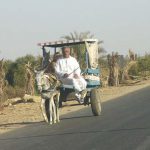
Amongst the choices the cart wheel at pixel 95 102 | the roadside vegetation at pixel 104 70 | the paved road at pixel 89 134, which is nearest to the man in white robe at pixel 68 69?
the cart wheel at pixel 95 102

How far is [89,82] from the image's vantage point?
17.2 metres

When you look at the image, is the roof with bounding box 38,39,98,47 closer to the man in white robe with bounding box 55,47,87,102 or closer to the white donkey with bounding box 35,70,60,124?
the man in white robe with bounding box 55,47,87,102

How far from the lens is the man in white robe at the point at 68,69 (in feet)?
53.4

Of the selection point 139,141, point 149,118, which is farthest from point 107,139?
point 149,118

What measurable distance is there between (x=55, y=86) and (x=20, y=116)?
4413mm

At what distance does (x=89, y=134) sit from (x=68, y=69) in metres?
4.09

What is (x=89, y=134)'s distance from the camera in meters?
12.6

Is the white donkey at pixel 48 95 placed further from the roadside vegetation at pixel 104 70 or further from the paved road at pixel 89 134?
the roadside vegetation at pixel 104 70

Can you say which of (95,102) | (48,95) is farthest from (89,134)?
(95,102)

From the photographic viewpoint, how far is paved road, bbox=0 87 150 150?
11.0 meters

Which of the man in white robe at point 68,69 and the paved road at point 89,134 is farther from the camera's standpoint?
the man in white robe at point 68,69

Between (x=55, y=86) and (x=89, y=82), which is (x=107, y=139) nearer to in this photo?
(x=55, y=86)

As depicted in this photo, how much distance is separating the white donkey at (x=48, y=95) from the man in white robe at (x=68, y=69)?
0.56 metres

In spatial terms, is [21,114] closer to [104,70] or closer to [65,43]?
[65,43]
